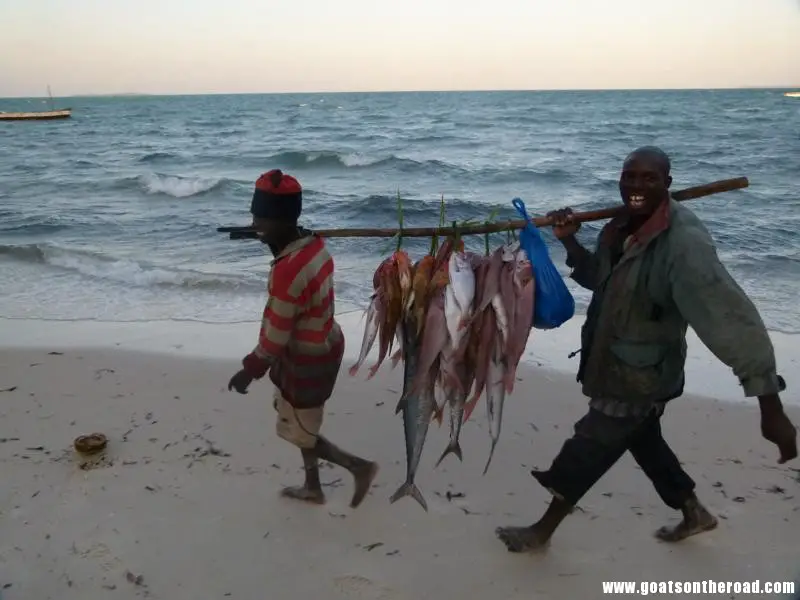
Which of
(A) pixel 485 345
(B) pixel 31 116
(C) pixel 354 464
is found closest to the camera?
(A) pixel 485 345

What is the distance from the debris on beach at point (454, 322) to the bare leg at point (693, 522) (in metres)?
1.10

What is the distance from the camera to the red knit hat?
3049 millimetres

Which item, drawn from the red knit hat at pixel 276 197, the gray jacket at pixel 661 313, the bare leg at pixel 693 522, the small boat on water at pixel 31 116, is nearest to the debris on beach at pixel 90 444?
the red knit hat at pixel 276 197

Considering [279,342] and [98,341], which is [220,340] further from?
[279,342]

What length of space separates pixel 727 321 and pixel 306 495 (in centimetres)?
246

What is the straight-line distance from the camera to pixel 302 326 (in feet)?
10.6

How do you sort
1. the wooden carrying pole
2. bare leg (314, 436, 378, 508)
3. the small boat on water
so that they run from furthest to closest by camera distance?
1. the small boat on water
2. bare leg (314, 436, 378, 508)
3. the wooden carrying pole

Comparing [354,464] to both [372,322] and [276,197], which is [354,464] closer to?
[372,322]

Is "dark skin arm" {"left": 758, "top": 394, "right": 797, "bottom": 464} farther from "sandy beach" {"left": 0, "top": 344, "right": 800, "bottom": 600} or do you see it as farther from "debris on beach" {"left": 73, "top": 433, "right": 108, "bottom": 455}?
"debris on beach" {"left": 73, "top": 433, "right": 108, "bottom": 455}

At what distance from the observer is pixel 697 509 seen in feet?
11.1

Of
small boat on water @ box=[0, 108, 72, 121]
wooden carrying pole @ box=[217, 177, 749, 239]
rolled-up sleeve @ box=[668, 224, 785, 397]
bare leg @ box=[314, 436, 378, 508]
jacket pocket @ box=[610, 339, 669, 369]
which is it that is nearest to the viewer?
rolled-up sleeve @ box=[668, 224, 785, 397]

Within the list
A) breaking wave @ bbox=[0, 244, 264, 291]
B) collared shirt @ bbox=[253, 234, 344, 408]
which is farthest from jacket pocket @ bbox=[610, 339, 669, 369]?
breaking wave @ bbox=[0, 244, 264, 291]

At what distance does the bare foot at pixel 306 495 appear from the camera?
3.83 meters

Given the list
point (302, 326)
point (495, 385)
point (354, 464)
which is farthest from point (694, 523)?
point (302, 326)
